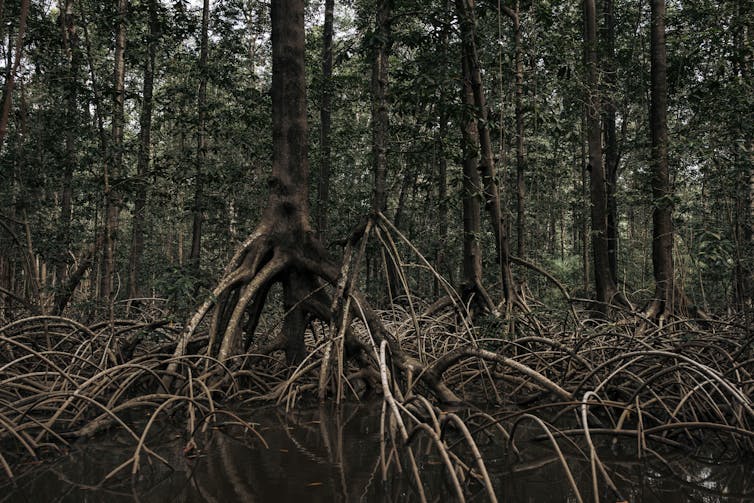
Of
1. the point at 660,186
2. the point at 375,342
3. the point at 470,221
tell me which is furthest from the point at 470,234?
the point at 375,342

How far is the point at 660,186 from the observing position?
789 centimetres

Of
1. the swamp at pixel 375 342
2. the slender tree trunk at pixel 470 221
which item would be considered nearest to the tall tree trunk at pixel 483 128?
the swamp at pixel 375 342

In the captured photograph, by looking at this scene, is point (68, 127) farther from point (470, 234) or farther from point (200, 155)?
point (470, 234)

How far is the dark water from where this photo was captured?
2676 mm

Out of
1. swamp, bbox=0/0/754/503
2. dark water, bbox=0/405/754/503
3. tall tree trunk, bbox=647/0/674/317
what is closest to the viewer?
dark water, bbox=0/405/754/503

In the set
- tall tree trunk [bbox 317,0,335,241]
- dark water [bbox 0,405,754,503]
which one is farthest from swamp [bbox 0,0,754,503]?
tall tree trunk [bbox 317,0,335,241]

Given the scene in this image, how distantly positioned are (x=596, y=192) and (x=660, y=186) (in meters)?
1.65

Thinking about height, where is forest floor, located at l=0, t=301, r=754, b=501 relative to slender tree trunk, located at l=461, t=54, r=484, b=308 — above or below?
below

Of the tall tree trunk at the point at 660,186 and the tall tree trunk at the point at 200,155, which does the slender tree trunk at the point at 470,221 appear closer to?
the tall tree trunk at the point at 660,186

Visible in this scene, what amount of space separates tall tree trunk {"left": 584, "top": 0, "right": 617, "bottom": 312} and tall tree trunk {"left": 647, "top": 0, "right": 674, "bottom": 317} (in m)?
0.97

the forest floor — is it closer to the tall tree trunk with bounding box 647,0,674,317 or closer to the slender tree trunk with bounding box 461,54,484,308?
the slender tree trunk with bounding box 461,54,484,308

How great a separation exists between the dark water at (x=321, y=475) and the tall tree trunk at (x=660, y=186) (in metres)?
4.72

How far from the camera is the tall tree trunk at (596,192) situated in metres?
9.21

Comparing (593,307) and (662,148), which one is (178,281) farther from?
(593,307)
